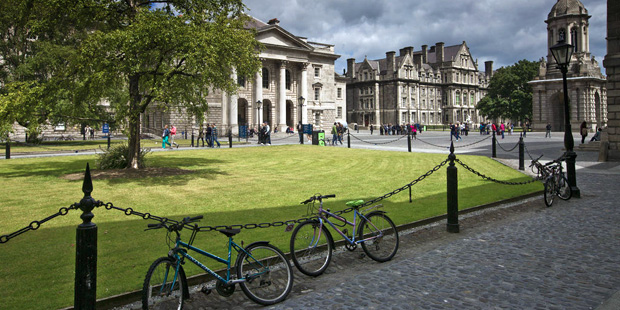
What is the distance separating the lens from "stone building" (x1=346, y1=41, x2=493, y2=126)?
9900 centimetres

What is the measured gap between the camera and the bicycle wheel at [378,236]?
6625mm

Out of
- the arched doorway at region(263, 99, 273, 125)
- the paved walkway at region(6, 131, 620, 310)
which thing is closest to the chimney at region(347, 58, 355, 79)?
the arched doorway at region(263, 99, 273, 125)

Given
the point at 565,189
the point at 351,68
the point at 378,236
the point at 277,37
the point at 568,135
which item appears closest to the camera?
the point at 378,236

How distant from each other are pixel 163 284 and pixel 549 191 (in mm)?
10117

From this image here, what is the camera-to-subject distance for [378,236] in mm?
6688

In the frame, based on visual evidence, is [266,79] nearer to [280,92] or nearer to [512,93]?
[280,92]

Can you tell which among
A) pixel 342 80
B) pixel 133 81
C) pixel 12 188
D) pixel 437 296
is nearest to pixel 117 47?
pixel 133 81

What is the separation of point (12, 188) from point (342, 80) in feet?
228

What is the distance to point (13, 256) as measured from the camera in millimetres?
6641

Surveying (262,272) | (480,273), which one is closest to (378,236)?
(480,273)

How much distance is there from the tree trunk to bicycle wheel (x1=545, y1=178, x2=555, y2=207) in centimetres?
1258

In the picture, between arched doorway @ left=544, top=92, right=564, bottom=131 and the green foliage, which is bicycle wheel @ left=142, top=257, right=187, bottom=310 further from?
arched doorway @ left=544, top=92, right=564, bottom=131

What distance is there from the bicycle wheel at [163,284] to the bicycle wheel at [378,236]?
2843 millimetres

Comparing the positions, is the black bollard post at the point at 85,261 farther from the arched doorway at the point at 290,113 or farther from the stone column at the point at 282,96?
the arched doorway at the point at 290,113
